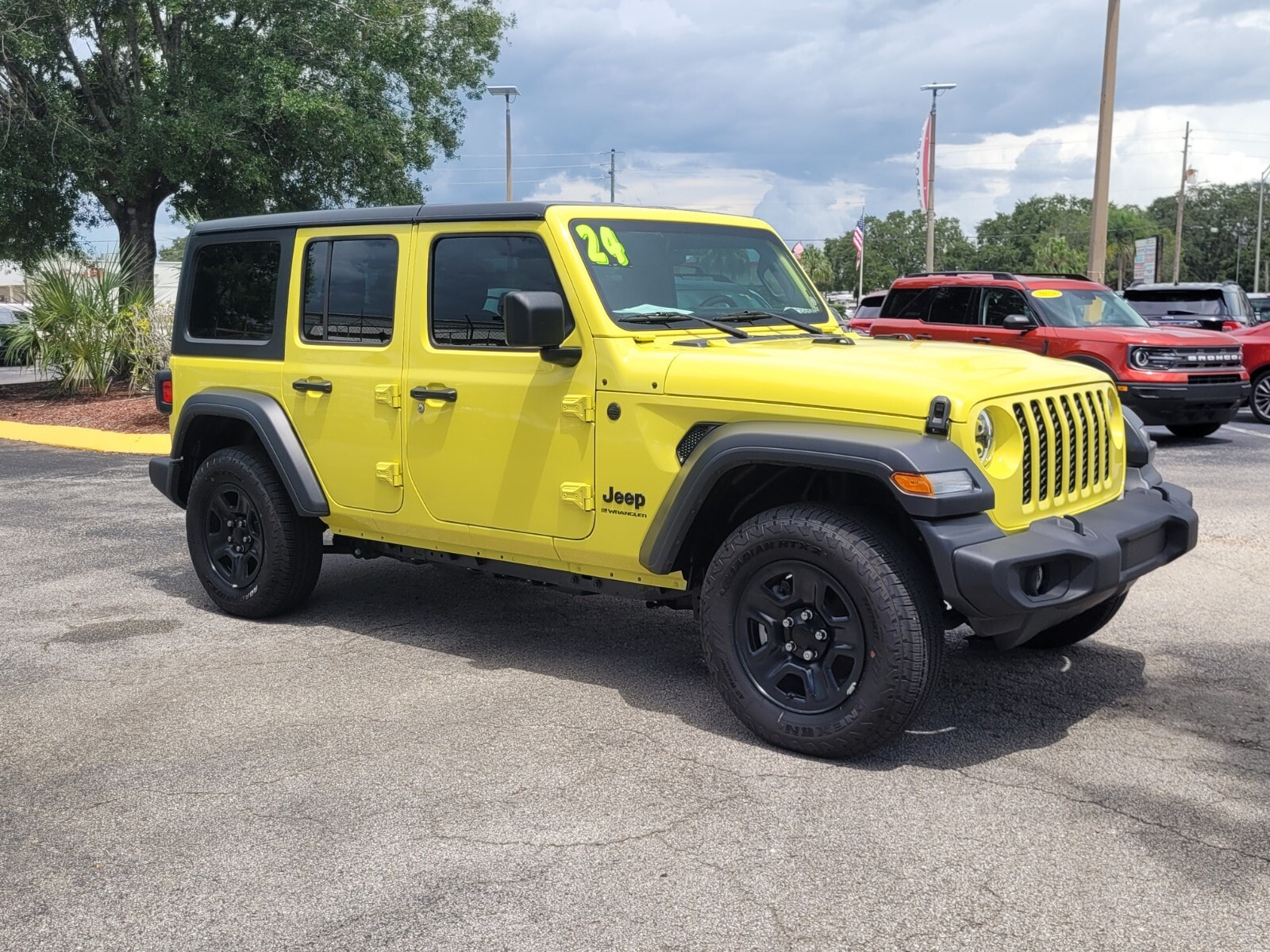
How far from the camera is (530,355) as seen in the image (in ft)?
16.6

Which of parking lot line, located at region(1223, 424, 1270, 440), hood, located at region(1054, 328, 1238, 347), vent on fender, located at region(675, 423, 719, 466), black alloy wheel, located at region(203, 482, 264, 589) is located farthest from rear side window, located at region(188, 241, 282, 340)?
parking lot line, located at region(1223, 424, 1270, 440)

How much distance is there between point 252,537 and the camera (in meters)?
6.28

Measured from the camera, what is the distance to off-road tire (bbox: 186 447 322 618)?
6082 millimetres

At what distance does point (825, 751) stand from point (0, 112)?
58.7ft

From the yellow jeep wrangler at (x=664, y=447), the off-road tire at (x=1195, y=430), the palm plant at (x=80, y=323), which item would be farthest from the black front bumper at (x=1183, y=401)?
the palm plant at (x=80, y=323)

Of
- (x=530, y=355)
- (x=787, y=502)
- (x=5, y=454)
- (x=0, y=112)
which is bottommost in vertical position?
(x=5, y=454)

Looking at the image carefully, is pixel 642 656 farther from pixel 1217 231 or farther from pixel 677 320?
pixel 1217 231

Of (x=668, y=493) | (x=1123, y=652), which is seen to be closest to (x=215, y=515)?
(x=668, y=493)

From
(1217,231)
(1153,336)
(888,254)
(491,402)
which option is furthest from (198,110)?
(1217,231)

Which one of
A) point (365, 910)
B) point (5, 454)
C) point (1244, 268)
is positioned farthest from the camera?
point (1244, 268)

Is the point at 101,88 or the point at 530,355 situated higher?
the point at 101,88

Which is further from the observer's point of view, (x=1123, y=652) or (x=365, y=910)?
(x=1123, y=652)

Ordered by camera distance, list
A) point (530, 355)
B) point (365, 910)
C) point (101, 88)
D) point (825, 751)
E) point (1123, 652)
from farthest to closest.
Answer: point (101, 88)
point (1123, 652)
point (530, 355)
point (825, 751)
point (365, 910)

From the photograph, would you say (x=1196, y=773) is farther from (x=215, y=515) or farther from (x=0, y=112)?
(x=0, y=112)
